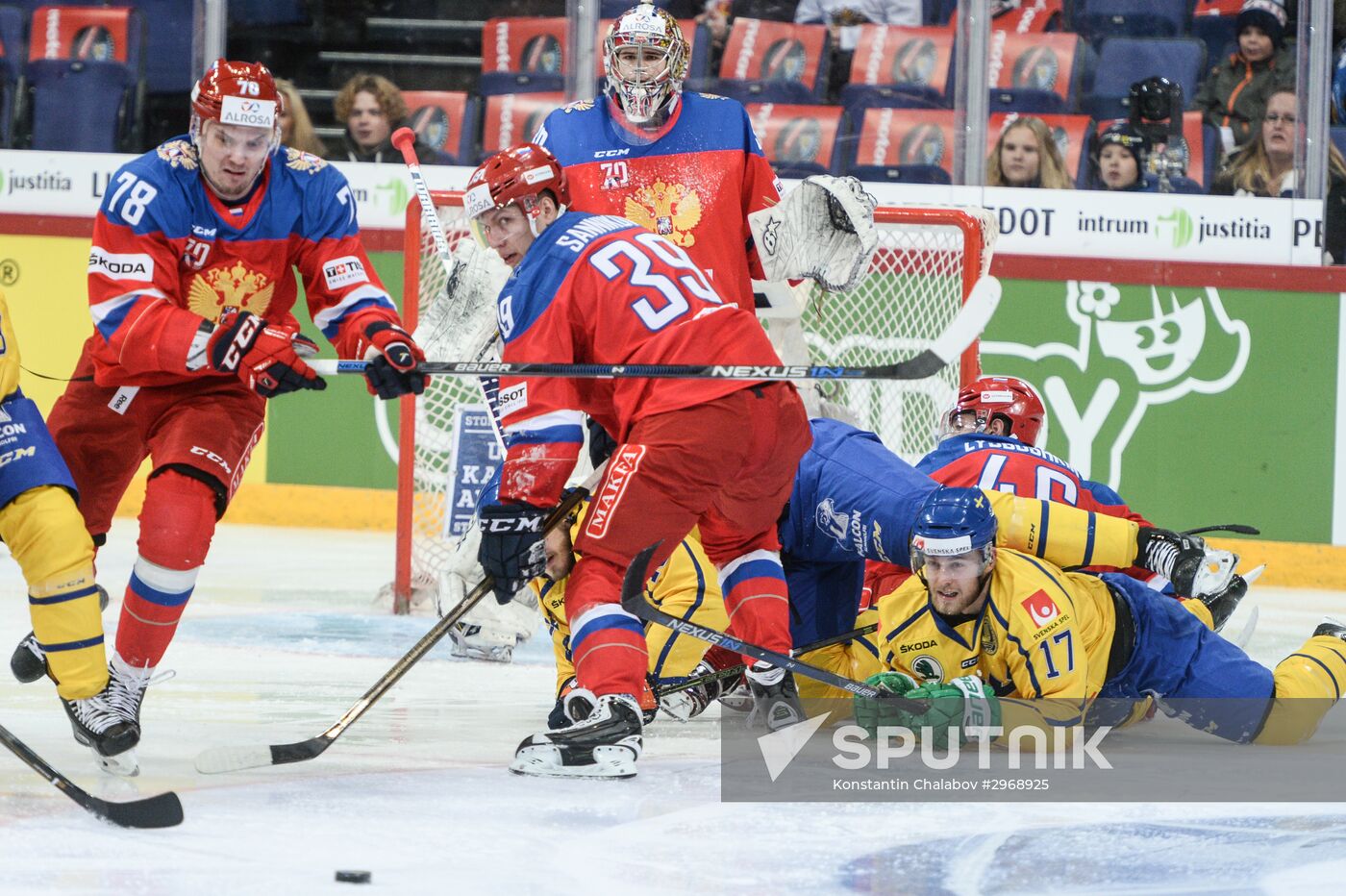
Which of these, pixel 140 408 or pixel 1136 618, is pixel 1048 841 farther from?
pixel 140 408

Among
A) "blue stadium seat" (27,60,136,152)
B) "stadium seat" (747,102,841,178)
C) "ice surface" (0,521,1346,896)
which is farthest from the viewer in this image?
"blue stadium seat" (27,60,136,152)

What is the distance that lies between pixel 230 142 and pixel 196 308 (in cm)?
33

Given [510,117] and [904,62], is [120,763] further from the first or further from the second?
[904,62]

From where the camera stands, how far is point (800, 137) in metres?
6.63

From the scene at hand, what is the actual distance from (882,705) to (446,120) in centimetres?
407

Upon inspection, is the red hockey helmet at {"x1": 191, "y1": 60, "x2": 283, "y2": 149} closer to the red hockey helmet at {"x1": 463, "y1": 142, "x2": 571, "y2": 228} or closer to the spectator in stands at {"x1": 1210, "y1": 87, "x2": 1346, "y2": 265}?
the red hockey helmet at {"x1": 463, "y1": 142, "x2": 571, "y2": 228}

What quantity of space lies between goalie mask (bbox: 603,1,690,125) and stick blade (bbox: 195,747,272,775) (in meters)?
1.76

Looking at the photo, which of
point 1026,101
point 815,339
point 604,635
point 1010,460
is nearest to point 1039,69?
point 1026,101

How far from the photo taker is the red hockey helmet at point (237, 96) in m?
3.28

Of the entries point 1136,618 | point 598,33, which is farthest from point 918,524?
point 598,33

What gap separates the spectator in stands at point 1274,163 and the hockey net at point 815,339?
1.37 meters

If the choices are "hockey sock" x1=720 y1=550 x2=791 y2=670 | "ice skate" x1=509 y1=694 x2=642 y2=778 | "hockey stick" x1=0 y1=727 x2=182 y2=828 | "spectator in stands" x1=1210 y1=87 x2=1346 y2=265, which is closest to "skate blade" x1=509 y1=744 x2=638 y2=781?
"ice skate" x1=509 y1=694 x2=642 y2=778

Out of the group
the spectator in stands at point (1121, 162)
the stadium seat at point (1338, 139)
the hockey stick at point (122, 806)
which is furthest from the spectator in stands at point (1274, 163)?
the hockey stick at point (122, 806)

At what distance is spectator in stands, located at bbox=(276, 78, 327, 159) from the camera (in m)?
6.80
